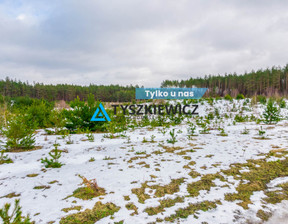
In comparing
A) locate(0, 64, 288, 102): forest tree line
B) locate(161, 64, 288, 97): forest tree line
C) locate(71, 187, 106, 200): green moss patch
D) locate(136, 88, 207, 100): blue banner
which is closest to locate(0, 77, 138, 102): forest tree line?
locate(0, 64, 288, 102): forest tree line

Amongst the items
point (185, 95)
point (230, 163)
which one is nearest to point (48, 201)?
point (230, 163)

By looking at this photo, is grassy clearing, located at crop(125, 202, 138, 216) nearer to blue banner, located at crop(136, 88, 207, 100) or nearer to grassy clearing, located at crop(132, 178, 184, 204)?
grassy clearing, located at crop(132, 178, 184, 204)

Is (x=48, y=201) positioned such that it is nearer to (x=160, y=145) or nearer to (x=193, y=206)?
(x=193, y=206)

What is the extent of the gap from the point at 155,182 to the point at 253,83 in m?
55.7

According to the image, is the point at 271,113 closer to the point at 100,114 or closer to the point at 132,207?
the point at 100,114

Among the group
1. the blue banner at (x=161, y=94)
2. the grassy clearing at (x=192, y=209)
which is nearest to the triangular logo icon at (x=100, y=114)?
the grassy clearing at (x=192, y=209)

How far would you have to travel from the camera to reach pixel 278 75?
39812mm

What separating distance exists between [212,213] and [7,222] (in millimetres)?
2708

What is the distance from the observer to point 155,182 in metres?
3.31

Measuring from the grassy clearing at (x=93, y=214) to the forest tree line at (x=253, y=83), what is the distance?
113ft

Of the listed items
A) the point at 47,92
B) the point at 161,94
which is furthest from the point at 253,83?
the point at 47,92

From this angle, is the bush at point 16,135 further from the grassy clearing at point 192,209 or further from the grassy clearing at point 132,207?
the grassy clearing at point 192,209

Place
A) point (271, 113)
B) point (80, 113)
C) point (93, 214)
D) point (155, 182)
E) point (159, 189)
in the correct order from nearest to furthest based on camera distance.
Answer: point (93, 214) < point (159, 189) < point (155, 182) < point (80, 113) < point (271, 113)

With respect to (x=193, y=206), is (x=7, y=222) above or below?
above
